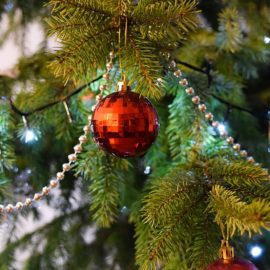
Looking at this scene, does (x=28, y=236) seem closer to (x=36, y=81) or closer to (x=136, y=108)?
(x=36, y=81)

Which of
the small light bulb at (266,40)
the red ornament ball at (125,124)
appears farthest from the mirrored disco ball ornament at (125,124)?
the small light bulb at (266,40)

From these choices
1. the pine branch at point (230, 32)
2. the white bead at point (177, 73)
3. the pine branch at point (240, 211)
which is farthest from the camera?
the pine branch at point (230, 32)

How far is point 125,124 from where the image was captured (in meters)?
0.33

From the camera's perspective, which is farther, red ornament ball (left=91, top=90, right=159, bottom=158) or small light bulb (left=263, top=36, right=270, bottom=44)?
small light bulb (left=263, top=36, right=270, bottom=44)

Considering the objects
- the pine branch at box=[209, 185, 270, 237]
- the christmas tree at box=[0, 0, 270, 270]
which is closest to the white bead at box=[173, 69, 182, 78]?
the christmas tree at box=[0, 0, 270, 270]

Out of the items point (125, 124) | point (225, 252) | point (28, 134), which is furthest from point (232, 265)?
point (28, 134)

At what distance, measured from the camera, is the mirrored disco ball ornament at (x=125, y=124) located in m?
0.34

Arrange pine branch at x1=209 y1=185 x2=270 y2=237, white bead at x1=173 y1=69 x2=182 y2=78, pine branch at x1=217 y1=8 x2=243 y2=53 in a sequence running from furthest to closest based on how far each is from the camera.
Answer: pine branch at x1=217 y1=8 x2=243 y2=53, white bead at x1=173 y1=69 x2=182 y2=78, pine branch at x1=209 y1=185 x2=270 y2=237

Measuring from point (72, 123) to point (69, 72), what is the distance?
19 cm

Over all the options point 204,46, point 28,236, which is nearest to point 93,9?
point 204,46

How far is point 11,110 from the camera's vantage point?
1.61 feet

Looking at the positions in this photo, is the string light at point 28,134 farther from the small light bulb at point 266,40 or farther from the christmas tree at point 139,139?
the small light bulb at point 266,40

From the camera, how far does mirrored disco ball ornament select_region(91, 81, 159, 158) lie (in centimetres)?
34

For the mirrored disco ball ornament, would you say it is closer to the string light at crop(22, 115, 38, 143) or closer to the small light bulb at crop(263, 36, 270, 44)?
the string light at crop(22, 115, 38, 143)
